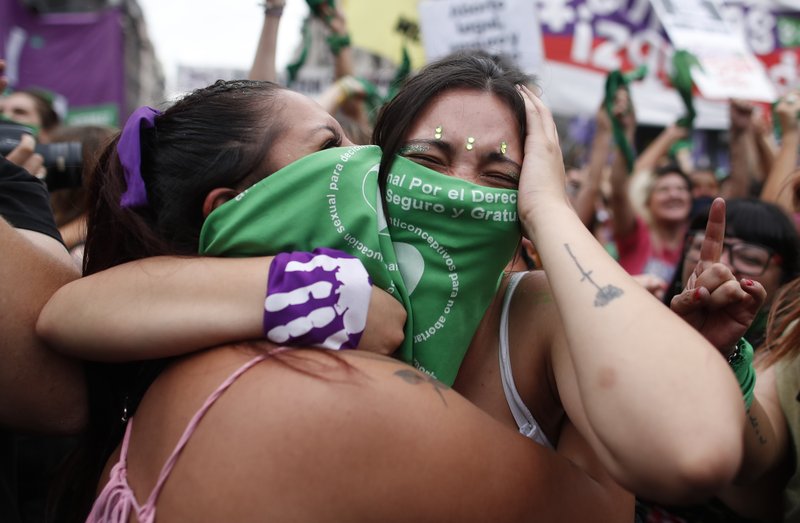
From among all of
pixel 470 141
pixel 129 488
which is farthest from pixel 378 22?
pixel 129 488

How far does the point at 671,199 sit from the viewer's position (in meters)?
4.46

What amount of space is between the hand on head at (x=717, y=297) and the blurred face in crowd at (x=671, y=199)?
10.4 ft

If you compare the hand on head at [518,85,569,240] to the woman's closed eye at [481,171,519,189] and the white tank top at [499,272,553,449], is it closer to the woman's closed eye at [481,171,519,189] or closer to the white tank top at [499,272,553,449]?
the woman's closed eye at [481,171,519,189]

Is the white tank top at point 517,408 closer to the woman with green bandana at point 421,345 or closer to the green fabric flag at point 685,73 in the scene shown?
the woman with green bandana at point 421,345

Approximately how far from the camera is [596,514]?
1.26 metres

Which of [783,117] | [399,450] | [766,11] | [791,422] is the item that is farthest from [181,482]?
[766,11]

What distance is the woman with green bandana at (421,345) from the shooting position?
1.07 metres

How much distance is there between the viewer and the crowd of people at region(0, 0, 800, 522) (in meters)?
1.08

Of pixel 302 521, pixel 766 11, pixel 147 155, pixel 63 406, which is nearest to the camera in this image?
pixel 302 521

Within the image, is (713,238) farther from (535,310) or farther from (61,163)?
(61,163)

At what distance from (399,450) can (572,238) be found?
49cm

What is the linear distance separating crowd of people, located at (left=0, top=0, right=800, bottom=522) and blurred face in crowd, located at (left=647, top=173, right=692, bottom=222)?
8.85 ft

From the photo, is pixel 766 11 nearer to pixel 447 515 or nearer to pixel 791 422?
pixel 791 422

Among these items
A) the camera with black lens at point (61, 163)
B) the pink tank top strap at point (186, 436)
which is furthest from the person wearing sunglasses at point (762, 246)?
the camera with black lens at point (61, 163)
